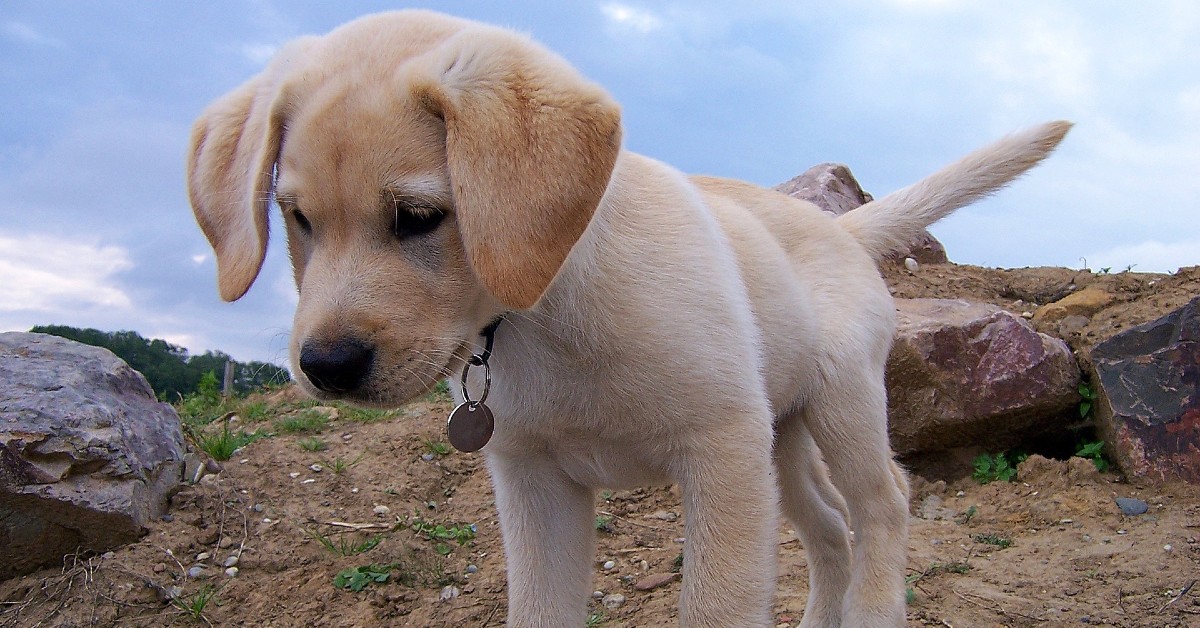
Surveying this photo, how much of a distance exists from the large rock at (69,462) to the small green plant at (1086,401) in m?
5.03

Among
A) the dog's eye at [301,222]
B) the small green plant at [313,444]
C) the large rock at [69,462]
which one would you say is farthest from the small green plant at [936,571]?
the large rock at [69,462]

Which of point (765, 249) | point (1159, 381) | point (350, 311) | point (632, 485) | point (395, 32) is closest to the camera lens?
point (350, 311)

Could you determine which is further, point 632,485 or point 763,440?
point 632,485

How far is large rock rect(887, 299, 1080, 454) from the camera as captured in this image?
5570 millimetres

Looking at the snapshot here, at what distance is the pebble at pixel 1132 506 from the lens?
195 inches

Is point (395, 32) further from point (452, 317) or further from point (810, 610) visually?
point (810, 610)

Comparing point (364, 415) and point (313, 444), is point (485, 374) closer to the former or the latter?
point (313, 444)

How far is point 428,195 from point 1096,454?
4730 millimetres

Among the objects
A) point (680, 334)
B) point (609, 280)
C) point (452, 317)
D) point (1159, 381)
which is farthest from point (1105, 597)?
point (452, 317)

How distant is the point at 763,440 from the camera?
276 cm

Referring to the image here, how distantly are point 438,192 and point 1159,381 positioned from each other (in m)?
4.65

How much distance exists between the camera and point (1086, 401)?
569 centimetres

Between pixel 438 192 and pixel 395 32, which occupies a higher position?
pixel 395 32

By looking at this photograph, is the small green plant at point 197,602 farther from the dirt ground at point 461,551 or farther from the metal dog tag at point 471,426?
the metal dog tag at point 471,426
